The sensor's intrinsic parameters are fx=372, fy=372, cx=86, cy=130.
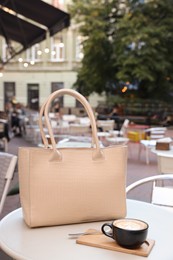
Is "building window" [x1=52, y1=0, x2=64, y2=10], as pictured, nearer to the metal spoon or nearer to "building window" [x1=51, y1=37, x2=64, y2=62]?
"building window" [x1=51, y1=37, x2=64, y2=62]

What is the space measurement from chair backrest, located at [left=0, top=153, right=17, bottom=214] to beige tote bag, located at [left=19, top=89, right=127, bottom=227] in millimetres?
877

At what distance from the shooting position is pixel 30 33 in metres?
10.5

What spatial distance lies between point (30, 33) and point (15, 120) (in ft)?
11.9

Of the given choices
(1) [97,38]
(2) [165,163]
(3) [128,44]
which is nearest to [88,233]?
(2) [165,163]

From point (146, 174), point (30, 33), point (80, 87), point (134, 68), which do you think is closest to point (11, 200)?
point (146, 174)

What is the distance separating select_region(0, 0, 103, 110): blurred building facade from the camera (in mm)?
26188

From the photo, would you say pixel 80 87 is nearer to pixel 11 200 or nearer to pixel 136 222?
pixel 11 200

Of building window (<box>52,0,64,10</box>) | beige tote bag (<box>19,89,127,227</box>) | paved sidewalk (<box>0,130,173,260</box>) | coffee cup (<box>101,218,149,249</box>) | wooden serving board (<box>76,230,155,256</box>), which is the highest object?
building window (<box>52,0,64,10</box>)

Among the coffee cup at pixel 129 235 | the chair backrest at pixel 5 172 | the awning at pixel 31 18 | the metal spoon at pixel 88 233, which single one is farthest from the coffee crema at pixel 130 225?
the awning at pixel 31 18

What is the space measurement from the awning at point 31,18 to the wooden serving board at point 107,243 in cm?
660

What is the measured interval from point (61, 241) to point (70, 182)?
0.24 m

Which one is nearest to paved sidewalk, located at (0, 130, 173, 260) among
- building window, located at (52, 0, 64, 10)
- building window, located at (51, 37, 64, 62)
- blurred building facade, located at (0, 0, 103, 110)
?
blurred building facade, located at (0, 0, 103, 110)

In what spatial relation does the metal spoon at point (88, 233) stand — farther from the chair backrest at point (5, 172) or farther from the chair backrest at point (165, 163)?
the chair backrest at point (165, 163)

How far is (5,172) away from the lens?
256 cm
